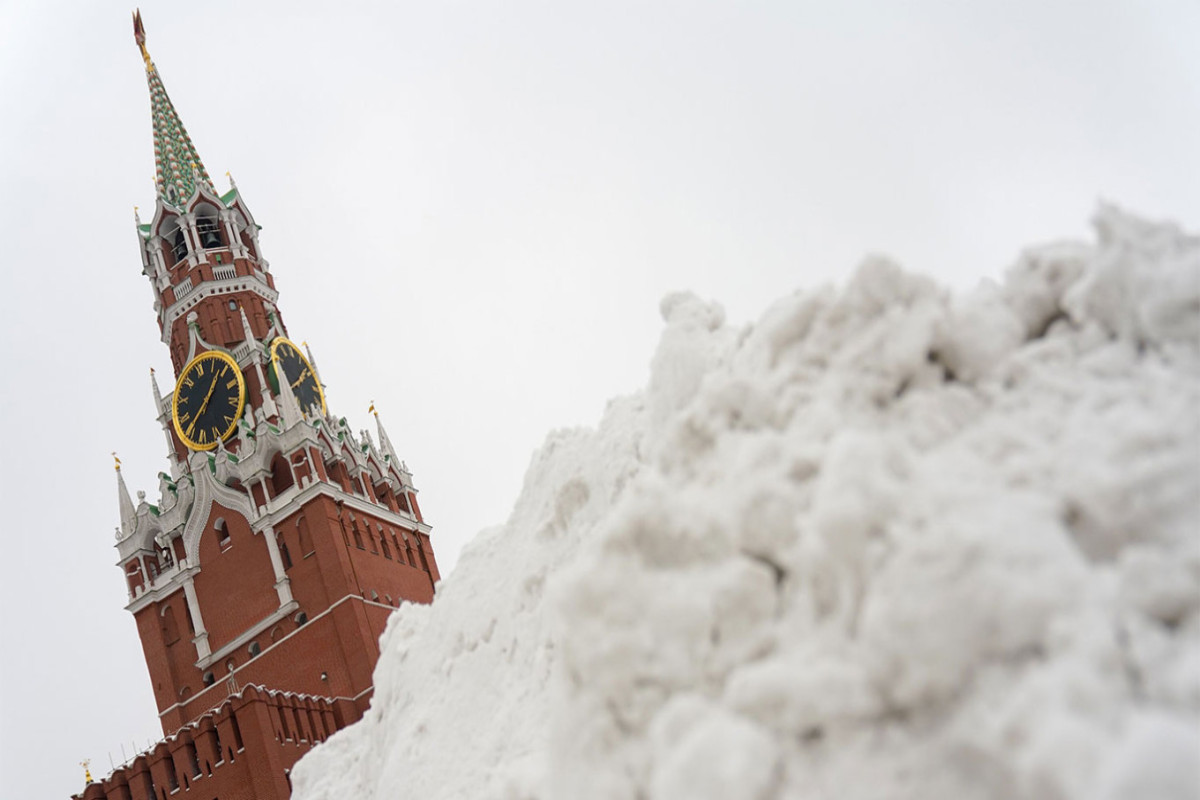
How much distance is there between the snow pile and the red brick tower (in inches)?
967

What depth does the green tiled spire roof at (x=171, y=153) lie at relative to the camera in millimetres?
45000

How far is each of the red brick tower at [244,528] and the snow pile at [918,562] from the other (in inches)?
967

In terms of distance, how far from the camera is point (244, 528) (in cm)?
3728

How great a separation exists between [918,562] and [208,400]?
37871mm

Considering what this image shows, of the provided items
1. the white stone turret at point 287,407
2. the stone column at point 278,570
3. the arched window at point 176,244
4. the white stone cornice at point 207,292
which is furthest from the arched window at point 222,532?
the arched window at point 176,244

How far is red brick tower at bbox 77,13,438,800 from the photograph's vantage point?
1324 inches

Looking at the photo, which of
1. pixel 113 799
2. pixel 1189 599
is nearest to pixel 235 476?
pixel 113 799

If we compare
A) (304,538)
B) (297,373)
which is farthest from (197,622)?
(297,373)

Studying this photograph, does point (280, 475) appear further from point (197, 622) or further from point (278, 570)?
point (197, 622)

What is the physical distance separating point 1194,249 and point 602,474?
17.5ft

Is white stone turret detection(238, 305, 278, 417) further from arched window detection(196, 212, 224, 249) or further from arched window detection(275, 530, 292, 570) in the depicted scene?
arched window detection(275, 530, 292, 570)

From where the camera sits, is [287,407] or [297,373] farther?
[297,373]

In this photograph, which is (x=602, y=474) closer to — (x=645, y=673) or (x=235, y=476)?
(x=645, y=673)

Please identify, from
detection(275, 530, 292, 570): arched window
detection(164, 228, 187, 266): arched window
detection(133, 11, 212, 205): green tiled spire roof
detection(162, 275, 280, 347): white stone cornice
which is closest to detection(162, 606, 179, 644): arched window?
detection(275, 530, 292, 570): arched window
